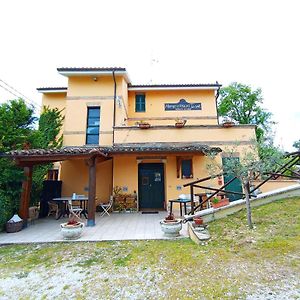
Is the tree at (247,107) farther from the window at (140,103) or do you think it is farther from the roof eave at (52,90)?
the roof eave at (52,90)

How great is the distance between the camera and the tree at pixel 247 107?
64.1 ft

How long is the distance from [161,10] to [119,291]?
833 cm

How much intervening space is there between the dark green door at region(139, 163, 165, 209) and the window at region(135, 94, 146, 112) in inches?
184

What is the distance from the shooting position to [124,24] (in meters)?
7.72

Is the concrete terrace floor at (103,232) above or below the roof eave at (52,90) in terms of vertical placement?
below

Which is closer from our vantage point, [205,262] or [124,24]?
[205,262]

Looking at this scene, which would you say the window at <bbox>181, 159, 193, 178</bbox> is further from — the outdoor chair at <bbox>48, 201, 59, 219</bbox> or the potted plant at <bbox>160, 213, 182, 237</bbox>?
the outdoor chair at <bbox>48, 201, 59, 219</bbox>

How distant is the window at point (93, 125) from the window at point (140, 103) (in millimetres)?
2767

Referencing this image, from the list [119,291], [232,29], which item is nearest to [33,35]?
[232,29]

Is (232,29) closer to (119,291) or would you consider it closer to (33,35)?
(33,35)

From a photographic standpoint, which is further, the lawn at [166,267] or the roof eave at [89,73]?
→ the roof eave at [89,73]

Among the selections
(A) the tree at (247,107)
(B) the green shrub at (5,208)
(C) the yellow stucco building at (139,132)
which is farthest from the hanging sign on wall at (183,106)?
(B) the green shrub at (5,208)

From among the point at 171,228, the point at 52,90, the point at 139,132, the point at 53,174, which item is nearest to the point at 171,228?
the point at 171,228

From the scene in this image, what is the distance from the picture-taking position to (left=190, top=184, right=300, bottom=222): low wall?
640cm
